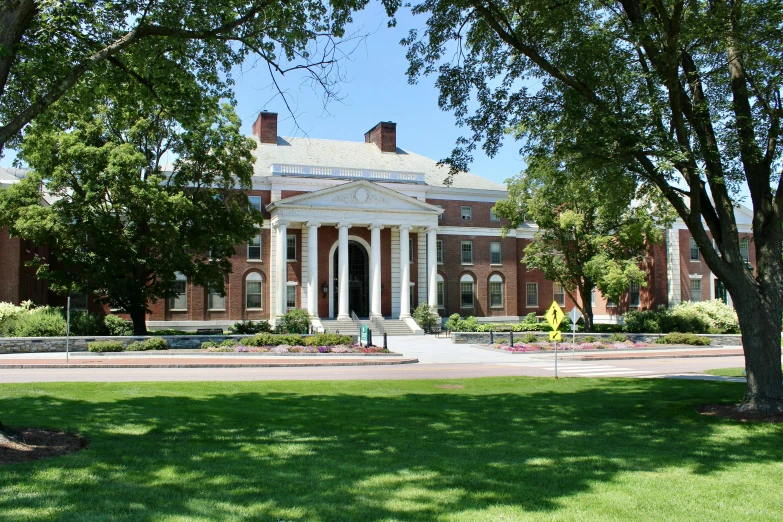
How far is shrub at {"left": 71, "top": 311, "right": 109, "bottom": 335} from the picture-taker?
3079 cm

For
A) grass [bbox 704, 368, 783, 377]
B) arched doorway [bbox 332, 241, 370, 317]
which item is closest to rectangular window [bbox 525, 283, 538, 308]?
arched doorway [bbox 332, 241, 370, 317]

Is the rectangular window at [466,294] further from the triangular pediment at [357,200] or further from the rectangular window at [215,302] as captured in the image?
the rectangular window at [215,302]

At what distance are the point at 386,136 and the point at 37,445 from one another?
4836cm

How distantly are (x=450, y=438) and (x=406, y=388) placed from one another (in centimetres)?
723

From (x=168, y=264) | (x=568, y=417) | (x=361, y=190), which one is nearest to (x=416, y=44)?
(x=568, y=417)

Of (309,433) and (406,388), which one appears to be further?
(406,388)

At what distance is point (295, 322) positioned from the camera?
38.9 meters

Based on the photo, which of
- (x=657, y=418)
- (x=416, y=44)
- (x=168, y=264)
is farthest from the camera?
(x=168, y=264)

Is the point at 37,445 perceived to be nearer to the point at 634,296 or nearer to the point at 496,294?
the point at 496,294

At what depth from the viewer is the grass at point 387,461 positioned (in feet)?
18.7

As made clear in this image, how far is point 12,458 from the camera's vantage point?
23.9ft

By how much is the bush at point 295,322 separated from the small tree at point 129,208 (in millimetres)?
6711

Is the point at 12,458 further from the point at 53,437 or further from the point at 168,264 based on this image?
the point at 168,264

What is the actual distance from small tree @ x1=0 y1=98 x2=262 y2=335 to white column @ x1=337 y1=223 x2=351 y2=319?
452 inches
